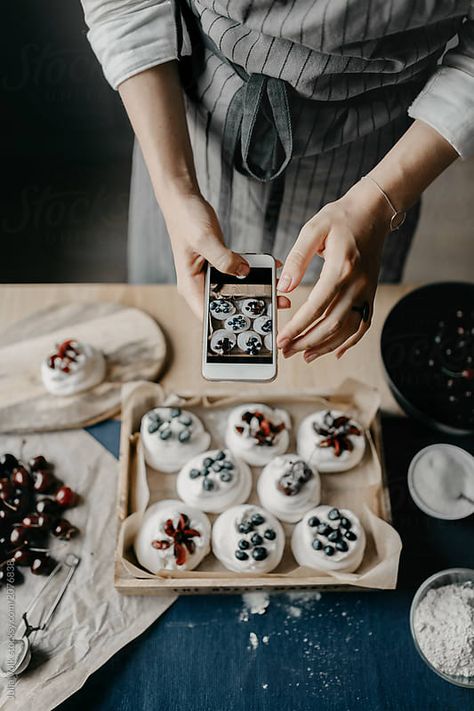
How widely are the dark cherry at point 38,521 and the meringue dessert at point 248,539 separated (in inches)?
8.2

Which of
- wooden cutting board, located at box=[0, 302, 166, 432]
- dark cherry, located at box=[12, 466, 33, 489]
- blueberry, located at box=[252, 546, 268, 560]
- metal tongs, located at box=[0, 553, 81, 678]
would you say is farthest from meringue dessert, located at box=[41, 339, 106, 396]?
blueberry, located at box=[252, 546, 268, 560]

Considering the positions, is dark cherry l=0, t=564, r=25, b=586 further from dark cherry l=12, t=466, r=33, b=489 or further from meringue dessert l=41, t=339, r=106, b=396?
meringue dessert l=41, t=339, r=106, b=396

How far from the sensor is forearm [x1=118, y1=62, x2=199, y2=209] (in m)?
0.54

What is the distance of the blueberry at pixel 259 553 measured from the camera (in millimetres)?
707

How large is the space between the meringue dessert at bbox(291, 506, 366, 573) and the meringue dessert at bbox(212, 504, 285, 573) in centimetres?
3

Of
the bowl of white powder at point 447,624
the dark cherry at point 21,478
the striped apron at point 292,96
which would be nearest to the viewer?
the striped apron at point 292,96

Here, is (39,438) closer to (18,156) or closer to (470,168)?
(18,156)

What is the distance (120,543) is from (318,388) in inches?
12.8

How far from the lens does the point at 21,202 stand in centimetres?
70

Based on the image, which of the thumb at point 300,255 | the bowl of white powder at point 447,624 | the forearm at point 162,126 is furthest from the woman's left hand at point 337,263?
the bowl of white powder at point 447,624

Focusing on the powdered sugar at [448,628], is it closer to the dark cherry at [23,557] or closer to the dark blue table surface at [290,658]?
the dark blue table surface at [290,658]

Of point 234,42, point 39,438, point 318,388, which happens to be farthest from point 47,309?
point 234,42

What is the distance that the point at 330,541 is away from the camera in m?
0.72

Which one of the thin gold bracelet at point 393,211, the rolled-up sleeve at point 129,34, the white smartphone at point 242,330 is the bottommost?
the white smartphone at point 242,330
